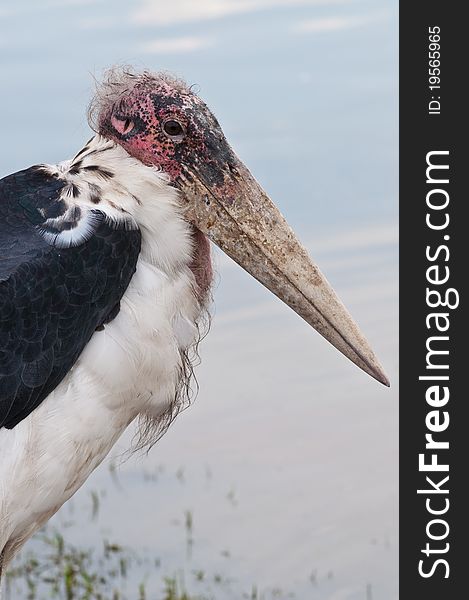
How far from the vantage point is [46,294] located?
2.86m

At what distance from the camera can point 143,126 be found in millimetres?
3105

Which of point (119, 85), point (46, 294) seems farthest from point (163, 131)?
point (46, 294)

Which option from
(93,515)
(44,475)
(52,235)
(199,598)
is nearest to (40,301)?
(52,235)

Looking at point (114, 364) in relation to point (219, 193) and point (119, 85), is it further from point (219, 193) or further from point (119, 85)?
point (119, 85)

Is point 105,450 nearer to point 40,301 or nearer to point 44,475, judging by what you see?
point 44,475

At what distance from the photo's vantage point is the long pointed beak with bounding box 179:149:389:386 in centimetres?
312

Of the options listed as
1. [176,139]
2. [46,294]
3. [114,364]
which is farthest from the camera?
[176,139]

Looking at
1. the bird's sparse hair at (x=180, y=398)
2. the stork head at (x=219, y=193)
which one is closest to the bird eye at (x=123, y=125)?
the stork head at (x=219, y=193)

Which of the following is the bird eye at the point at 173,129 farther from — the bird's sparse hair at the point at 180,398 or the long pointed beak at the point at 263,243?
the bird's sparse hair at the point at 180,398

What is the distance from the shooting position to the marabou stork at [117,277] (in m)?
2.88

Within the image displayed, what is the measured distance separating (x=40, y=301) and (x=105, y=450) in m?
0.46

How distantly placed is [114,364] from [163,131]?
21.9 inches

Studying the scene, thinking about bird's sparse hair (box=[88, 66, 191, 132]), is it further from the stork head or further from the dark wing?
the dark wing

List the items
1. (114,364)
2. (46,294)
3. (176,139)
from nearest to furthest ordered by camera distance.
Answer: (46,294)
(114,364)
(176,139)
